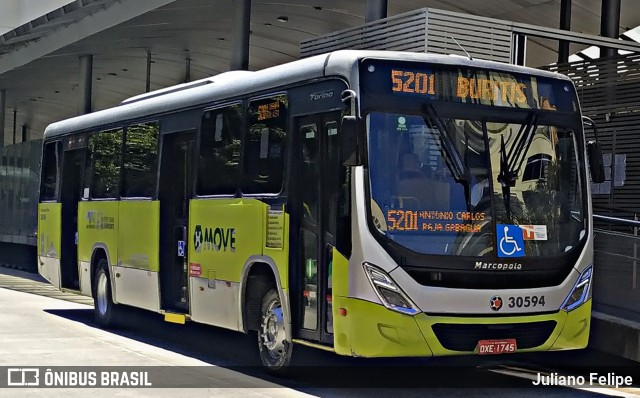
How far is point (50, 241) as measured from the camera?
1969 cm

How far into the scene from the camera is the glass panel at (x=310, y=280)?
1085cm

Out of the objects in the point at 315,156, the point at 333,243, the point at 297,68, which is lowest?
the point at 333,243

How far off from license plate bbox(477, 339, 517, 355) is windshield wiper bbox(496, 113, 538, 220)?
1.11m

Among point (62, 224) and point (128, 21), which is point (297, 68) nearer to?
point (62, 224)

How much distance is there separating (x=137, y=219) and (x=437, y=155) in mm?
6407

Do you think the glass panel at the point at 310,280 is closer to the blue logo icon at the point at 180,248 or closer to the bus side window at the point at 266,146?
the bus side window at the point at 266,146

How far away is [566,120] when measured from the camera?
11273mm

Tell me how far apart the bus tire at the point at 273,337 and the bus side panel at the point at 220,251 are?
462 millimetres

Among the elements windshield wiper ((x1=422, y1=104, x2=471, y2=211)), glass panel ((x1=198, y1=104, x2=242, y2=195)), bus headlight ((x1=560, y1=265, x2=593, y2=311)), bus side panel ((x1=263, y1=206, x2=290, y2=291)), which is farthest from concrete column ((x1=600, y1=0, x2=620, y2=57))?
windshield wiper ((x1=422, y1=104, x2=471, y2=211))

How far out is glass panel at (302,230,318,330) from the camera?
10.9 metres

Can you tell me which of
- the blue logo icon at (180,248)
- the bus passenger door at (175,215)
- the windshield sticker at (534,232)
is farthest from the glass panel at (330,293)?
the blue logo icon at (180,248)

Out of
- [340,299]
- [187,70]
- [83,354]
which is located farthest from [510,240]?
[187,70]

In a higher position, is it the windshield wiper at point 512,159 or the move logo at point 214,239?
the windshield wiper at point 512,159

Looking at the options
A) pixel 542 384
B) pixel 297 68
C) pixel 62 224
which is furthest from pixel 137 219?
pixel 542 384
